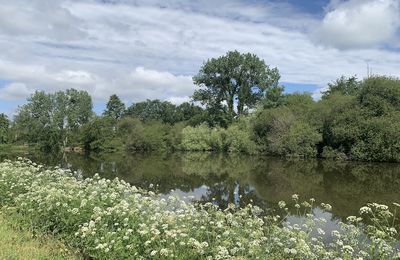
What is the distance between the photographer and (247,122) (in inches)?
2611

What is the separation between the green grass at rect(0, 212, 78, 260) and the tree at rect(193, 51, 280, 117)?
216ft

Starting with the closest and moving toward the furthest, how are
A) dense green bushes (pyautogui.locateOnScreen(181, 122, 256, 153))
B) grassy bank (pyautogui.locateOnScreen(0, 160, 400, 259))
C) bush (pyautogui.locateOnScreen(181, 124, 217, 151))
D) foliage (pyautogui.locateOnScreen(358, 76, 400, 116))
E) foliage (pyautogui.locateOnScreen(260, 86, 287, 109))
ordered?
grassy bank (pyautogui.locateOnScreen(0, 160, 400, 259)) → foliage (pyautogui.locateOnScreen(358, 76, 400, 116)) → dense green bushes (pyautogui.locateOnScreen(181, 122, 256, 153)) → foliage (pyautogui.locateOnScreen(260, 86, 287, 109)) → bush (pyautogui.locateOnScreen(181, 124, 217, 151))

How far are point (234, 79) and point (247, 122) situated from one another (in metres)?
10.4

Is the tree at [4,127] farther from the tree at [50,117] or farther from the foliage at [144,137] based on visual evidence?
the foliage at [144,137]

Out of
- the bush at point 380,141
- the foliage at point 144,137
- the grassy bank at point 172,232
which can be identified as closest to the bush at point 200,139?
the foliage at point 144,137

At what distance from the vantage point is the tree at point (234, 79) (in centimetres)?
7188

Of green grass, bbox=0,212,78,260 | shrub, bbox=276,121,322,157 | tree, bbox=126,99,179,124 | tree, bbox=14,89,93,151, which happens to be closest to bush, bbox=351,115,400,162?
shrub, bbox=276,121,322,157

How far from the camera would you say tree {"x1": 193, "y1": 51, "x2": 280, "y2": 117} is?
236 ft

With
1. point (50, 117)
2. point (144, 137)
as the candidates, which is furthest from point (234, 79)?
point (50, 117)

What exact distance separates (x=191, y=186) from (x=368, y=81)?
1297 inches

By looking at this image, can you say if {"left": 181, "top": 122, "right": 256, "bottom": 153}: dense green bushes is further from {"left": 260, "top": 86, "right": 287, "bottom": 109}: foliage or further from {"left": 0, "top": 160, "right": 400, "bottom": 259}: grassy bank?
{"left": 0, "top": 160, "right": 400, "bottom": 259}: grassy bank

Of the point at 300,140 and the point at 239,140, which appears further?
the point at 239,140

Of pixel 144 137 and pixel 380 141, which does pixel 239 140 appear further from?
pixel 380 141

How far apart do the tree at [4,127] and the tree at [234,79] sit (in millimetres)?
33882
